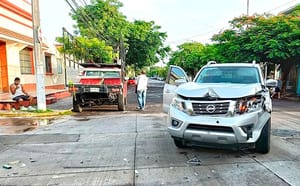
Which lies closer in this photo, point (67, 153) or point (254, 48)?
point (67, 153)

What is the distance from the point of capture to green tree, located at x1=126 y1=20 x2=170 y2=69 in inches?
1391

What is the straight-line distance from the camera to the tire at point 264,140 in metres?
4.81

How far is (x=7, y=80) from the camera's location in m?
14.9

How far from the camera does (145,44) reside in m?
36.9

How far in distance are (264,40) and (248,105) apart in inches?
542

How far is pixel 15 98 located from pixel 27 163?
→ 778 centimetres

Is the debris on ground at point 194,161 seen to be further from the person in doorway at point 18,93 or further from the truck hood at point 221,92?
the person in doorway at point 18,93

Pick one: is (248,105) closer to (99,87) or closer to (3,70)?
(99,87)

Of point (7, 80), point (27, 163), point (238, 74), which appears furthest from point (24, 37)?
point (238, 74)

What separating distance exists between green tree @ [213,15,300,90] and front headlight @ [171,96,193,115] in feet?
42.7

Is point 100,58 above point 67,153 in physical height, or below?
above

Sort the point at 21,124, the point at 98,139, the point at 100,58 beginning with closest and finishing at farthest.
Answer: the point at 98,139, the point at 21,124, the point at 100,58

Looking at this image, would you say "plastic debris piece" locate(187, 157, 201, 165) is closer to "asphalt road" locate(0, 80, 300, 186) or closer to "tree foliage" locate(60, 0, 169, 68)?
"asphalt road" locate(0, 80, 300, 186)

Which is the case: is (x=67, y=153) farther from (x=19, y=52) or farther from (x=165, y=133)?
(x=19, y=52)
